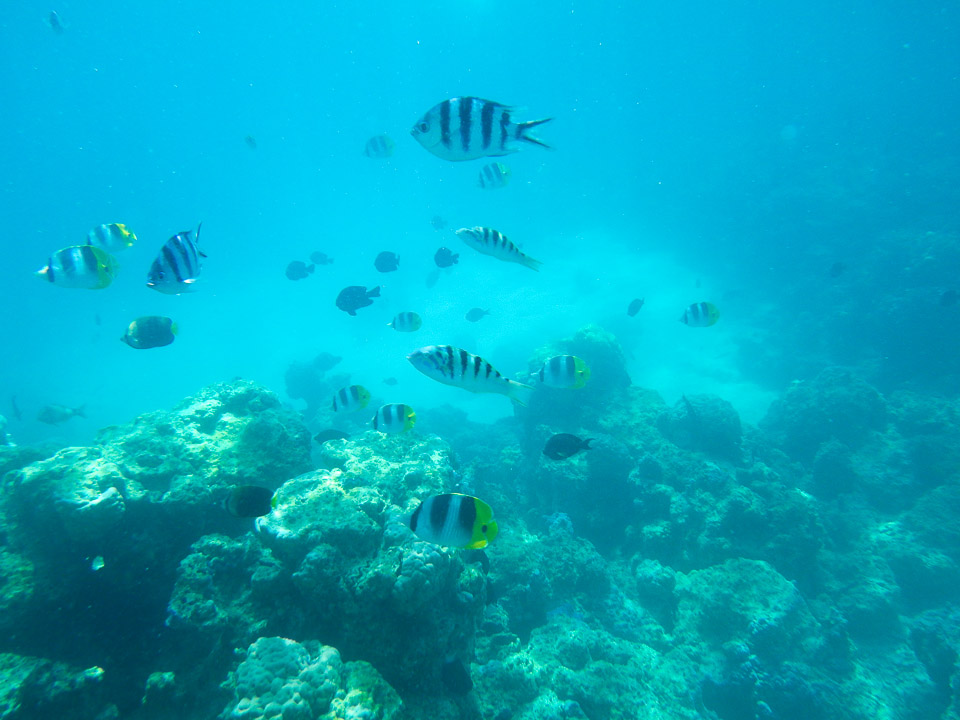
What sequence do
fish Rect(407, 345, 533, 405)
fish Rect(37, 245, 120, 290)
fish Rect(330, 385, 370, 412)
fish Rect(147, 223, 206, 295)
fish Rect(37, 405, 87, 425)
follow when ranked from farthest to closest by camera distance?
fish Rect(37, 405, 87, 425) → fish Rect(330, 385, 370, 412) → fish Rect(37, 245, 120, 290) → fish Rect(147, 223, 206, 295) → fish Rect(407, 345, 533, 405)

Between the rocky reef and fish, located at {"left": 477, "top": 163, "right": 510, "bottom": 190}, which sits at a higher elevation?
fish, located at {"left": 477, "top": 163, "right": 510, "bottom": 190}

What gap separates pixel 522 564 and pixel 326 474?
3697 millimetres

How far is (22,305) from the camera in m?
50.8

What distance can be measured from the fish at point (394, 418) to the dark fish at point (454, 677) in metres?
2.93

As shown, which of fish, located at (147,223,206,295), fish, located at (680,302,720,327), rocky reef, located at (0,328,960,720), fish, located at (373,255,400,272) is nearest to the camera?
rocky reef, located at (0,328,960,720)

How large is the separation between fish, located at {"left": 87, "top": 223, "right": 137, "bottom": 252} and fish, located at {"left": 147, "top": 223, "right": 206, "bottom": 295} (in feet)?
7.83

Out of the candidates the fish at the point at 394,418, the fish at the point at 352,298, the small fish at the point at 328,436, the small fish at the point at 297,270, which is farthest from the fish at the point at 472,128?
the small fish at the point at 297,270

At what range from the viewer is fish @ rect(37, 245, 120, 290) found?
15.1 ft

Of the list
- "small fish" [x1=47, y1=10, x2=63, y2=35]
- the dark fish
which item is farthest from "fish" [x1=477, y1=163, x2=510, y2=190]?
"small fish" [x1=47, y1=10, x2=63, y2=35]

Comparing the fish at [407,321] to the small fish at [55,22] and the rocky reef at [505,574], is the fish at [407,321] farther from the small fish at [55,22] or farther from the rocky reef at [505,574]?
the small fish at [55,22]

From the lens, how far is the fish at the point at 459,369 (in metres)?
3.10

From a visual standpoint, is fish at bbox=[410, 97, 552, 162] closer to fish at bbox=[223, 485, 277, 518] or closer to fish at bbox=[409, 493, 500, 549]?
fish at bbox=[409, 493, 500, 549]

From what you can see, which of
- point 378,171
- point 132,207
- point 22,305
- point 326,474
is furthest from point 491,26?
point 22,305

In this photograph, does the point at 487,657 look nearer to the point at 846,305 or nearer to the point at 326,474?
the point at 326,474
